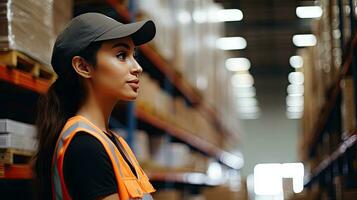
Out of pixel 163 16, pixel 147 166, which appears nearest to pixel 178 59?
pixel 163 16

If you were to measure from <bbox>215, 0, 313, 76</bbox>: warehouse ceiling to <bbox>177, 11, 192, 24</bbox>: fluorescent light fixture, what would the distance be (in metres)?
7.62

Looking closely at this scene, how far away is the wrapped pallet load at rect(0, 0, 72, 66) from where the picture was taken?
2.97 metres

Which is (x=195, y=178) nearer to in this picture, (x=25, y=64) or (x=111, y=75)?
(x=25, y=64)

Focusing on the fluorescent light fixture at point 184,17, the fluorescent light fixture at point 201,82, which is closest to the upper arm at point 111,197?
the fluorescent light fixture at point 184,17

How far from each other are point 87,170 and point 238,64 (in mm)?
20200

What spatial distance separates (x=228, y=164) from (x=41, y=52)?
Answer: 13.3 metres

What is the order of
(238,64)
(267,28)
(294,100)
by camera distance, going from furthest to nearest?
(294,100), (238,64), (267,28)

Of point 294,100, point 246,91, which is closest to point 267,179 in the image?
point 294,100

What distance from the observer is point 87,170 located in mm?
1779

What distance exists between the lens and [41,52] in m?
3.27

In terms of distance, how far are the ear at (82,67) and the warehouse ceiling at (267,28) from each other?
1375 cm

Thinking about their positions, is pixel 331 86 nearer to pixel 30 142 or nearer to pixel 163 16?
pixel 163 16

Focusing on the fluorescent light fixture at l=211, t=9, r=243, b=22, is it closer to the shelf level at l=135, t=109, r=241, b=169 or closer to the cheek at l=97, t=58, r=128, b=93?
the shelf level at l=135, t=109, r=241, b=169

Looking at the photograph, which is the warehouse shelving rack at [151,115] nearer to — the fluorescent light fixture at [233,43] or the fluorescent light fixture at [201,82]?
the fluorescent light fixture at [201,82]
